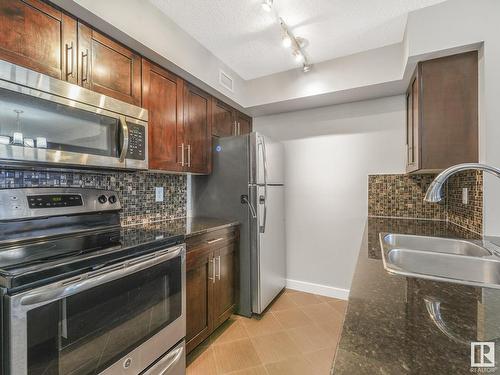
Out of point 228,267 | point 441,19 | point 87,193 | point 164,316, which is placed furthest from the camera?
point 228,267

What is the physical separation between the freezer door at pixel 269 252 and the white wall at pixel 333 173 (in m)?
0.24

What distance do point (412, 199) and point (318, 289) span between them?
1.43 m

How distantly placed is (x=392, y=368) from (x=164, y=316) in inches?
52.1

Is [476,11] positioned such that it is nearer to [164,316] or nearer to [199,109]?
[199,109]

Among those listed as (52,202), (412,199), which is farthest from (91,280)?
(412,199)

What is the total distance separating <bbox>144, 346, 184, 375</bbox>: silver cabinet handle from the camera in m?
1.31

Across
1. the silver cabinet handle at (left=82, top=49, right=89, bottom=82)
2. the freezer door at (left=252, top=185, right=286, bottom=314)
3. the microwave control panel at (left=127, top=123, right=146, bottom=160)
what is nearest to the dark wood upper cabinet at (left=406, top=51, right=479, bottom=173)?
the freezer door at (left=252, top=185, right=286, bottom=314)

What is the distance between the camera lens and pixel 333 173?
2.78 metres

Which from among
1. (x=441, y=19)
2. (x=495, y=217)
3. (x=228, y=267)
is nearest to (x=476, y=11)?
(x=441, y=19)

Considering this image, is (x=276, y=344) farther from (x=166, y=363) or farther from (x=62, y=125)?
(x=62, y=125)

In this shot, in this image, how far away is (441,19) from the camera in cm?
167

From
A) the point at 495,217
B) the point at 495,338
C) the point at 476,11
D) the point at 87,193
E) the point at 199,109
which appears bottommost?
Answer: the point at 495,338

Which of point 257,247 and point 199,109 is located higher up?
point 199,109

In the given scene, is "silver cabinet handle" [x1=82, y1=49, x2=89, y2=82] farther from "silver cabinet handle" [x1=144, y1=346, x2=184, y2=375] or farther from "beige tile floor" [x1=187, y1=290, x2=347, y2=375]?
"beige tile floor" [x1=187, y1=290, x2=347, y2=375]
